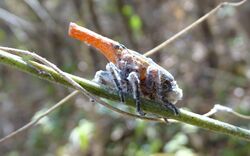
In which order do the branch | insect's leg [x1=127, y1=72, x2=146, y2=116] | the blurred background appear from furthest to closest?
the blurred background, insect's leg [x1=127, y1=72, x2=146, y2=116], the branch

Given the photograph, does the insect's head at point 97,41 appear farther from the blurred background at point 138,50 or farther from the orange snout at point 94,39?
the blurred background at point 138,50

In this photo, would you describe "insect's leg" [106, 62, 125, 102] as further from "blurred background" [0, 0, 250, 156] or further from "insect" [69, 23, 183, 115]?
"blurred background" [0, 0, 250, 156]

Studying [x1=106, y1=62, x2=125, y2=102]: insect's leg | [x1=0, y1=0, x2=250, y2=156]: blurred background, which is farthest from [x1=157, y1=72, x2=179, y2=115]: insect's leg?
[x1=0, y1=0, x2=250, y2=156]: blurred background

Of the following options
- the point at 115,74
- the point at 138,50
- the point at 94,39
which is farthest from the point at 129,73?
the point at 138,50

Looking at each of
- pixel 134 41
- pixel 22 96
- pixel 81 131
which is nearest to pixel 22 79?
pixel 22 96

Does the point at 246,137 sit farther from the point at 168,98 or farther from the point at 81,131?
the point at 81,131

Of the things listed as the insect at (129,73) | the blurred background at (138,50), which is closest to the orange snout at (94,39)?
the insect at (129,73)

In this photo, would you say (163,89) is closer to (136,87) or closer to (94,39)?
(136,87)
